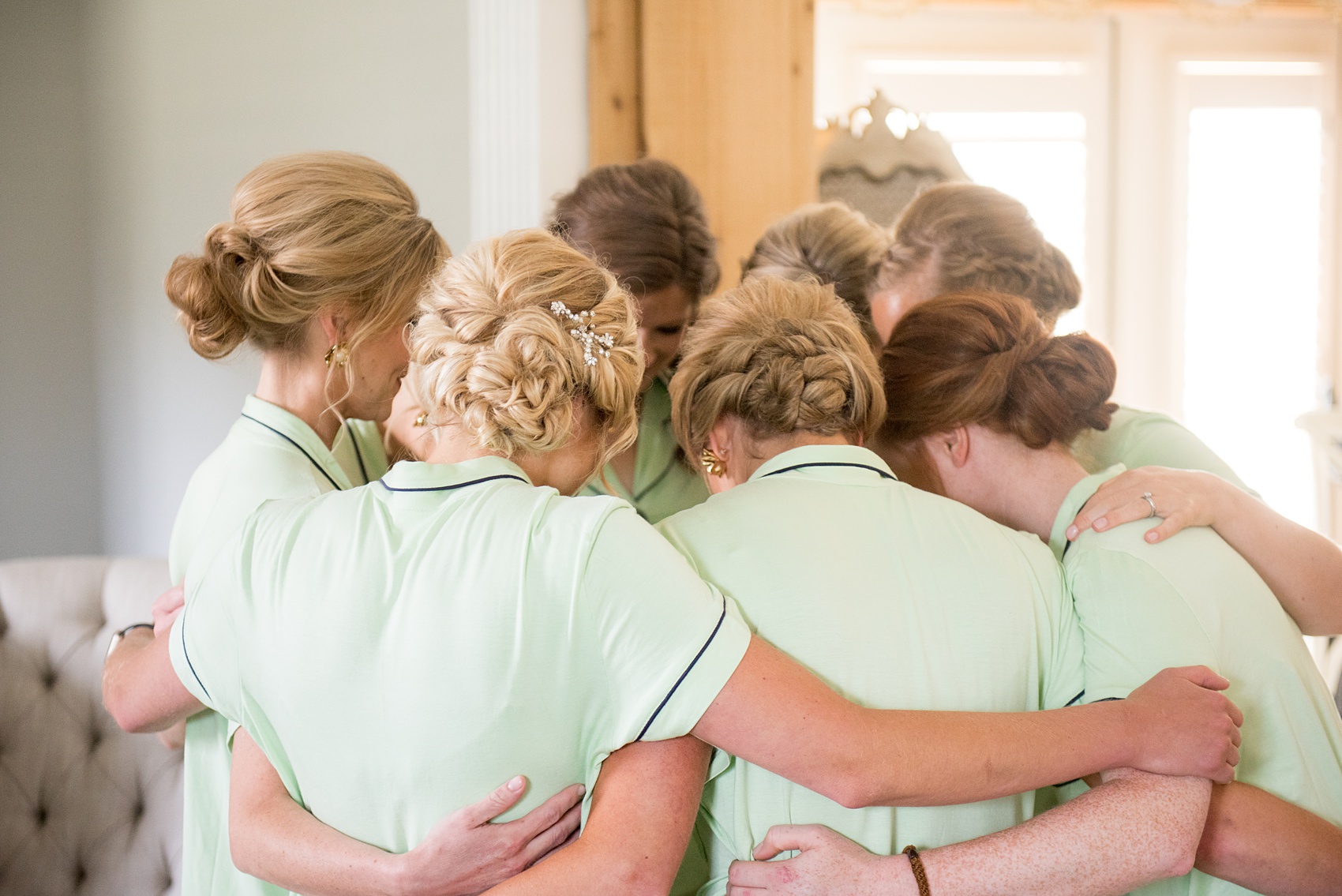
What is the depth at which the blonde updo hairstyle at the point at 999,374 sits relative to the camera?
142 centimetres

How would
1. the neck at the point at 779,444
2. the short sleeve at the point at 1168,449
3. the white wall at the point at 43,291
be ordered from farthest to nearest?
1. the white wall at the point at 43,291
2. the short sleeve at the point at 1168,449
3. the neck at the point at 779,444

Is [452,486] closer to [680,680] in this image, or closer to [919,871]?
[680,680]

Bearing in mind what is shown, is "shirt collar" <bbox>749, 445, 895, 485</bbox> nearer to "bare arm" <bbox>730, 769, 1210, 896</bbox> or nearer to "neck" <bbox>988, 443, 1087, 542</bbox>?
"neck" <bbox>988, 443, 1087, 542</bbox>

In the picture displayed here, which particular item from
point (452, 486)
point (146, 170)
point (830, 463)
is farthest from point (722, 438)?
point (146, 170)

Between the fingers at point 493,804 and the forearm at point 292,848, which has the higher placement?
the fingers at point 493,804

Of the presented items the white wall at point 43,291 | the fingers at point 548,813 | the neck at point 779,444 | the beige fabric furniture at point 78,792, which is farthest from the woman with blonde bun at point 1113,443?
the white wall at point 43,291

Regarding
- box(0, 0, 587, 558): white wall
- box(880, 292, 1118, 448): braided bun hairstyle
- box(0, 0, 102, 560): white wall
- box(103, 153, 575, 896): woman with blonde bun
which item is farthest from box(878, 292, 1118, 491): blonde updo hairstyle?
box(0, 0, 102, 560): white wall

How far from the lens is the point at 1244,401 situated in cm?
554

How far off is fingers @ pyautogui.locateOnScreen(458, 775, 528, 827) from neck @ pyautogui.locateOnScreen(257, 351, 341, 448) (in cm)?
68

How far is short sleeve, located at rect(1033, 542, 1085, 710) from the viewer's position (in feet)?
4.07

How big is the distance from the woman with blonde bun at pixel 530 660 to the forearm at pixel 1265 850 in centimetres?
13

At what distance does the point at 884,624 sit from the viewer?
115 cm

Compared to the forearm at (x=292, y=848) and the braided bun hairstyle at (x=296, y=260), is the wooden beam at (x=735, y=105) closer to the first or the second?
the braided bun hairstyle at (x=296, y=260)

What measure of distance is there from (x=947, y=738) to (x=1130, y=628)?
30 centimetres
